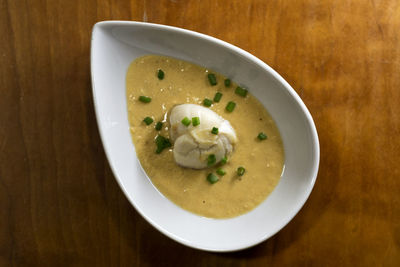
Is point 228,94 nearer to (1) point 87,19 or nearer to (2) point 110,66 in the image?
(2) point 110,66

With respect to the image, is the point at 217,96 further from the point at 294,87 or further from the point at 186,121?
the point at 294,87

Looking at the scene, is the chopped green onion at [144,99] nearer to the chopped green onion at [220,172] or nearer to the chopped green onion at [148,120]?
the chopped green onion at [148,120]

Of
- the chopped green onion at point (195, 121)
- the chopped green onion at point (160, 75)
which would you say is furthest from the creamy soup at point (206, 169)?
the chopped green onion at point (195, 121)

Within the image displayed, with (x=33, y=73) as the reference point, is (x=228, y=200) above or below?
below

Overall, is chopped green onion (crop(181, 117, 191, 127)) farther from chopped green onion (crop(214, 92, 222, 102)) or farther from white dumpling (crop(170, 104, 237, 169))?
chopped green onion (crop(214, 92, 222, 102))

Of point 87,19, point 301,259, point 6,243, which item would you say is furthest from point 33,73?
point 301,259

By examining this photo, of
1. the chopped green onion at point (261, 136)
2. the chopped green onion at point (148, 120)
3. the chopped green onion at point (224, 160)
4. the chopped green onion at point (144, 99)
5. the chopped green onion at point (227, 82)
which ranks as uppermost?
the chopped green onion at point (227, 82)

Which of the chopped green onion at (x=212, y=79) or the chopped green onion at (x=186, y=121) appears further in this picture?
the chopped green onion at (x=212, y=79)

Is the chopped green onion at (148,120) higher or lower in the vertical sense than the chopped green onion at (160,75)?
lower
